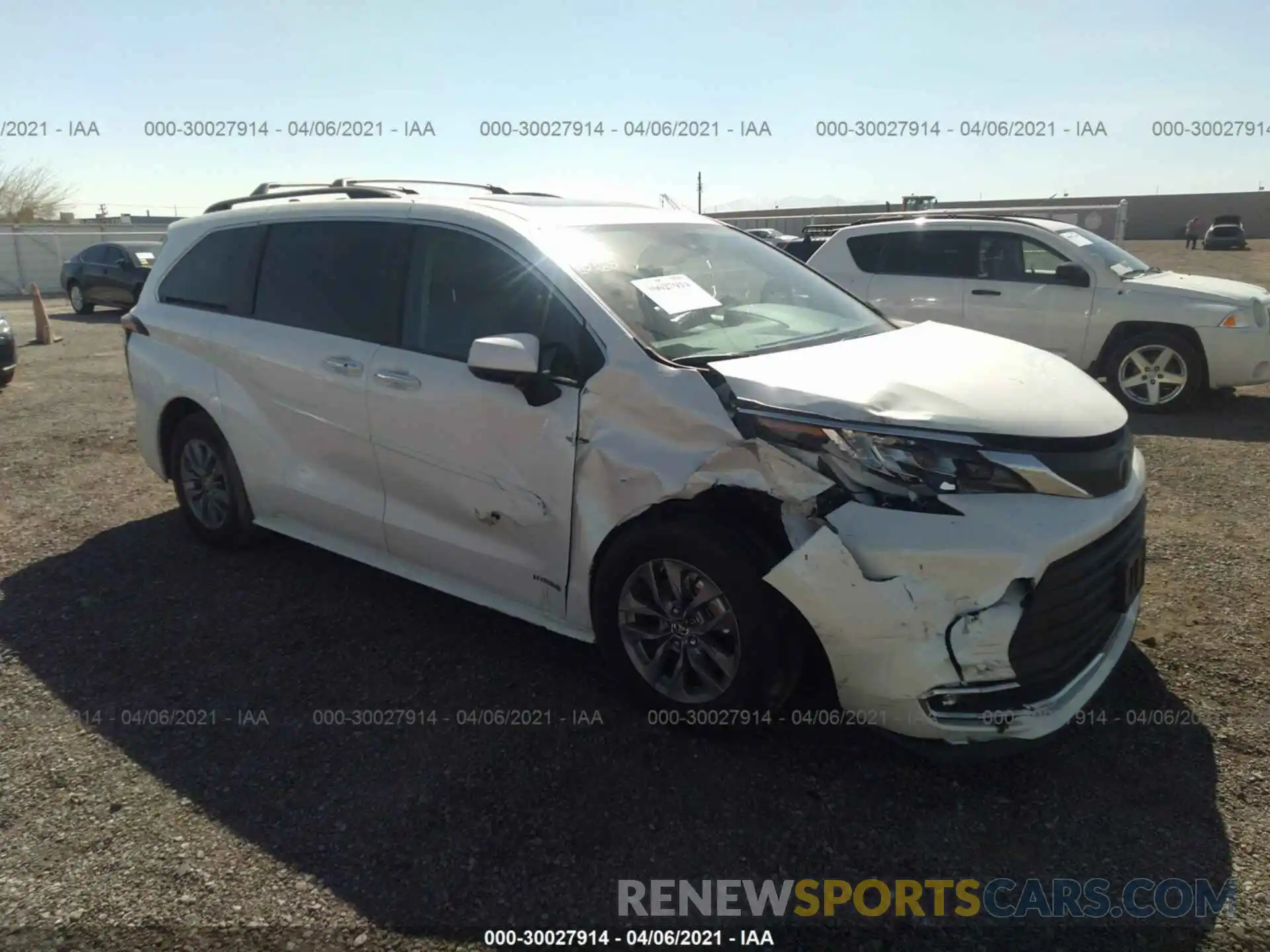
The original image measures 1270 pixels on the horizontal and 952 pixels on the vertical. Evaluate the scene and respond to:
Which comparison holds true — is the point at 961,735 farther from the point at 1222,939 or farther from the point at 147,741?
the point at 147,741

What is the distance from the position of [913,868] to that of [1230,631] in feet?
7.23

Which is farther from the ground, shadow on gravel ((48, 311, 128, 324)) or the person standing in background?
the person standing in background

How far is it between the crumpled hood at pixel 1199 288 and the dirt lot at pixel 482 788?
446 centimetres

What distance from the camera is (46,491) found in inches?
250

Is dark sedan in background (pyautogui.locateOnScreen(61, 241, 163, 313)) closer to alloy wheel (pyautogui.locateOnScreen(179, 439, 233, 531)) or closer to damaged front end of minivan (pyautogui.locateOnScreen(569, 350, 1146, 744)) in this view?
alloy wheel (pyautogui.locateOnScreen(179, 439, 233, 531))

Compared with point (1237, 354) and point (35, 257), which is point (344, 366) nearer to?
point (1237, 354)

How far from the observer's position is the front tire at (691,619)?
114 inches

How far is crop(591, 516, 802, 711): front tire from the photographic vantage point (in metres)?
2.89

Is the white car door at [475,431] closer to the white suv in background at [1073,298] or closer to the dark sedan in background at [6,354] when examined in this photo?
the white suv in background at [1073,298]

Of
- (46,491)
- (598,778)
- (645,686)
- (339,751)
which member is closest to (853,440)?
(645,686)

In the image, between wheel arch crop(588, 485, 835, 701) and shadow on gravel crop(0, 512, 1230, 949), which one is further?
wheel arch crop(588, 485, 835, 701)

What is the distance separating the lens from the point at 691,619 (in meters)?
3.08

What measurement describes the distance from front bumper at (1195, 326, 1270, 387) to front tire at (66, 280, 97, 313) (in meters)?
20.1

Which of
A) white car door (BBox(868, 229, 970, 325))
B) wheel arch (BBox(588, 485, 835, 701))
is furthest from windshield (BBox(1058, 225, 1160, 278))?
wheel arch (BBox(588, 485, 835, 701))
